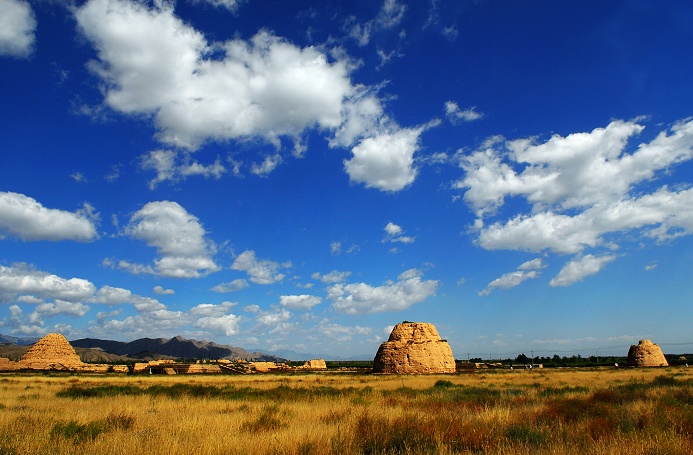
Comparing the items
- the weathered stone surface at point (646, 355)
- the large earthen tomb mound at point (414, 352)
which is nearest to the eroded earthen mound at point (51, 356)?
the large earthen tomb mound at point (414, 352)

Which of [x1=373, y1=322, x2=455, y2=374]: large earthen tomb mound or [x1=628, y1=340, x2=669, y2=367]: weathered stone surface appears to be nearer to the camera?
[x1=373, y1=322, x2=455, y2=374]: large earthen tomb mound

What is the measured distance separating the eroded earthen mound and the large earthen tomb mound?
46.8m

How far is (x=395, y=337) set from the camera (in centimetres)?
5169

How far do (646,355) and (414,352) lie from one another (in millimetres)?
40040

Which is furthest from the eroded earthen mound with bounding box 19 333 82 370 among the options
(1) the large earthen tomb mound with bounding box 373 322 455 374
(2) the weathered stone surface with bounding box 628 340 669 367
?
(2) the weathered stone surface with bounding box 628 340 669 367

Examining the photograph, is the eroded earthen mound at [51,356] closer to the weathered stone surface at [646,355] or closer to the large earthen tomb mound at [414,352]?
the large earthen tomb mound at [414,352]

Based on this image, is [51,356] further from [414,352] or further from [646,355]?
[646,355]

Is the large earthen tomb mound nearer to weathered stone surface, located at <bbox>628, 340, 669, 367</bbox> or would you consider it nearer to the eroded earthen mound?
weathered stone surface, located at <bbox>628, 340, 669, 367</bbox>

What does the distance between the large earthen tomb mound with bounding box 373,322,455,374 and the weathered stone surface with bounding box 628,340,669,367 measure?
32.8 metres

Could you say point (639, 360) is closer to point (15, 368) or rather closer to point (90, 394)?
point (90, 394)

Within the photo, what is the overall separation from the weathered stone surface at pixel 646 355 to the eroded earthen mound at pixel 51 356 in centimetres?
8441

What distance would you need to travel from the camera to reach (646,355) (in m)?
63.0

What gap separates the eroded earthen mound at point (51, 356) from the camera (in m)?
62.7

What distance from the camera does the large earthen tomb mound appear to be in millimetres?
48844
